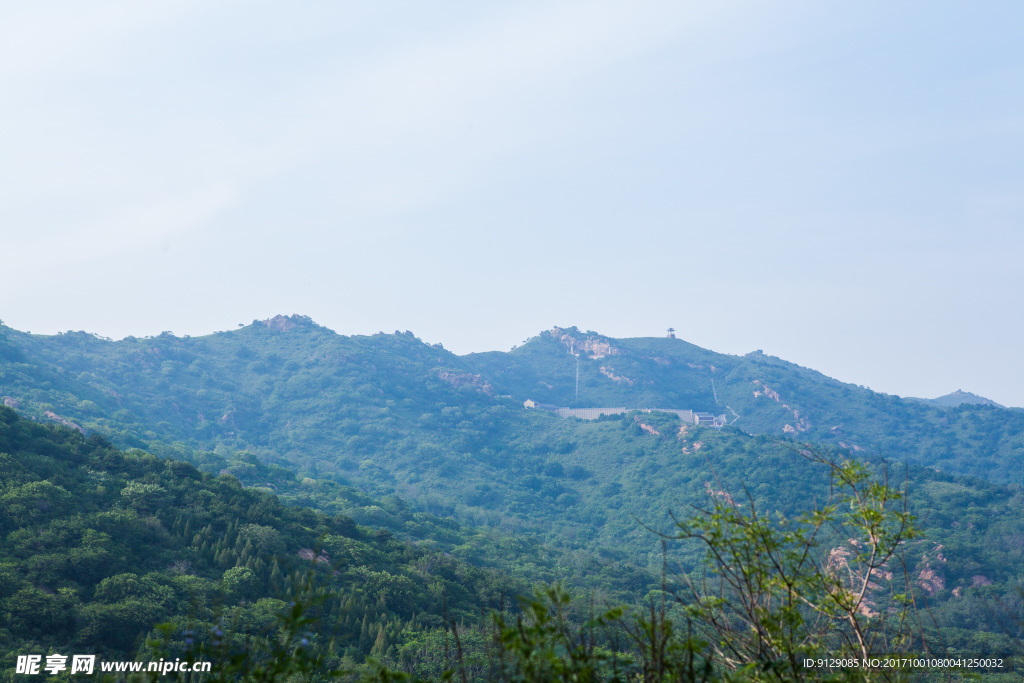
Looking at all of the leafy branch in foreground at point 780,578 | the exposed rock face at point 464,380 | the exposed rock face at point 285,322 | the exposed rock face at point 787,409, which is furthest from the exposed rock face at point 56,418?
the exposed rock face at point 787,409

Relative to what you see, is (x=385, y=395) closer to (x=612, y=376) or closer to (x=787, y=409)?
(x=612, y=376)

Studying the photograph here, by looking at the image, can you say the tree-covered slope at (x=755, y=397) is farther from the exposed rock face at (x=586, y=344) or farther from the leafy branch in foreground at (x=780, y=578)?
the leafy branch in foreground at (x=780, y=578)

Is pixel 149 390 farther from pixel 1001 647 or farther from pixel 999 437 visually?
pixel 999 437

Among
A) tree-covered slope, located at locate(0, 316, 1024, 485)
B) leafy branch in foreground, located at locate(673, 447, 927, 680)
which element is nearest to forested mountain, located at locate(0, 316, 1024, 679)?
tree-covered slope, located at locate(0, 316, 1024, 485)

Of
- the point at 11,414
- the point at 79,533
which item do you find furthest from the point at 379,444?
the point at 79,533

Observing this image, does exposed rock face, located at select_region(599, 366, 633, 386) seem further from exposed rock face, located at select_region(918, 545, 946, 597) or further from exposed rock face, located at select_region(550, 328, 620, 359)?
exposed rock face, located at select_region(918, 545, 946, 597)

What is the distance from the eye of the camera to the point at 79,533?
1811cm

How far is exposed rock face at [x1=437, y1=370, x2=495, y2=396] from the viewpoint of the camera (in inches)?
3543

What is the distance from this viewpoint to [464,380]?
90.9 metres

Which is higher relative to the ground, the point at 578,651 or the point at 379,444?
the point at 578,651

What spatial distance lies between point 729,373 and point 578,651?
120 m

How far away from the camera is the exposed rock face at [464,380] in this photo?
90000mm

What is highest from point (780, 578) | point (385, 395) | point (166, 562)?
point (385, 395)

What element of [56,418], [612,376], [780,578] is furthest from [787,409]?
[780,578]
